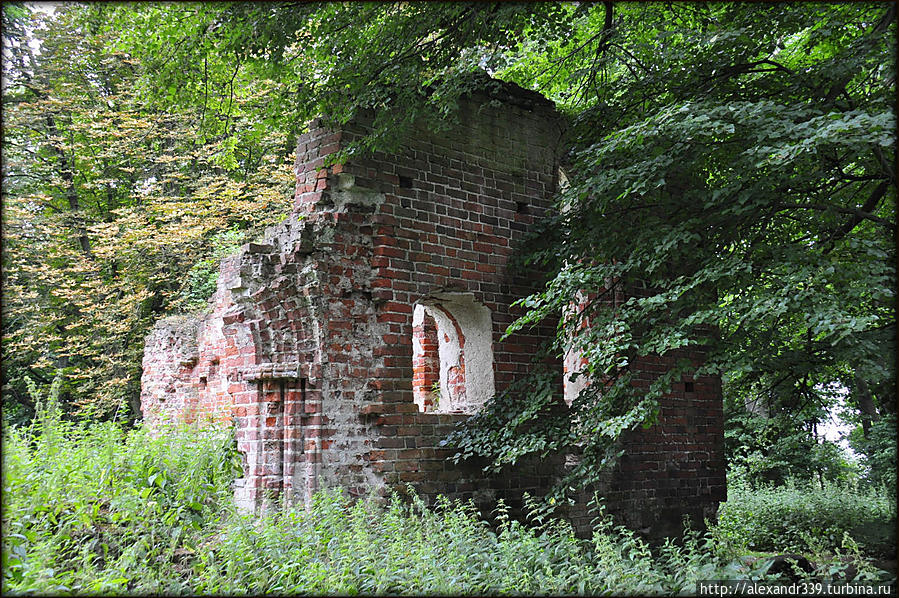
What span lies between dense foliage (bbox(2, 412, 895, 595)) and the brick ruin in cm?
51

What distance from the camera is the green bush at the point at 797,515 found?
8.45 meters

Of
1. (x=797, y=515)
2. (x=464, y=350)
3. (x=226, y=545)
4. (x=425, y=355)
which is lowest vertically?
(x=797, y=515)

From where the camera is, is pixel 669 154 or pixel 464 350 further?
pixel 464 350

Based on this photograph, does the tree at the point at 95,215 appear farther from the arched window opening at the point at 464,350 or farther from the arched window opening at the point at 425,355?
the arched window opening at the point at 464,350

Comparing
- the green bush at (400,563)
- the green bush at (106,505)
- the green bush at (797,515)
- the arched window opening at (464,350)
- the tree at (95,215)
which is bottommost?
the green bush at (797,515)

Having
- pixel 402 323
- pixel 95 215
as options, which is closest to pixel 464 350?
pixel 402 323

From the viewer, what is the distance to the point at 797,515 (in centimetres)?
966

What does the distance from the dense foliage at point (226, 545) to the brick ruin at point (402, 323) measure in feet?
1.67

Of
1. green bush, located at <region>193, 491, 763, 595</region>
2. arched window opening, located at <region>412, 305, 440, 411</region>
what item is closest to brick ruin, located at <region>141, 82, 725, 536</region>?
green bush, located at <region>193, 491, 763, 595</region>

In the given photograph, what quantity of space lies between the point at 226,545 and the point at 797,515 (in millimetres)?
8406

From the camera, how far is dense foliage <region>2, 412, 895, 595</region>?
4.09 meters

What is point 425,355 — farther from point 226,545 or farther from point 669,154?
point 226,545

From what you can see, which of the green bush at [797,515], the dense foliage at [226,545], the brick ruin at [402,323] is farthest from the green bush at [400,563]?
the green bush at [797,515]

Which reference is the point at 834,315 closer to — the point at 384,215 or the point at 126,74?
the point at 384,215
